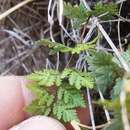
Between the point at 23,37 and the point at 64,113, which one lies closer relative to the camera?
the point at 64,113

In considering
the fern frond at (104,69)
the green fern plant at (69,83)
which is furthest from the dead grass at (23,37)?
the fern frond at (104,69)

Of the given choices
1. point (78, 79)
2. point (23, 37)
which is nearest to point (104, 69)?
point (78, 79)

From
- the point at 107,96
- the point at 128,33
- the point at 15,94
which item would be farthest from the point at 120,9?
the point at 15,94

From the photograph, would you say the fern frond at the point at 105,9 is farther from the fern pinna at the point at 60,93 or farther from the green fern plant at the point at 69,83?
the fern pinna at the point at 60,93

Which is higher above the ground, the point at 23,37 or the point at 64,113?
the point at 23,37

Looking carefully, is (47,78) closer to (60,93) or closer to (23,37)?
(60,93)

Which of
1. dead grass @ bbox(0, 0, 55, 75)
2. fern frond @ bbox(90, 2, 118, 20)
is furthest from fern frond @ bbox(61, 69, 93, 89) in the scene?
dead grass @ bbox(0, 0, 55, 75)

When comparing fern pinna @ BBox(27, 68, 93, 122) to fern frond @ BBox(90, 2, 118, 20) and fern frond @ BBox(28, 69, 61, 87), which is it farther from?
fern frond @ BBox(90, 2, 118, 20)

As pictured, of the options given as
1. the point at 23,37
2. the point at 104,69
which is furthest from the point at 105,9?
the point at 23,37
